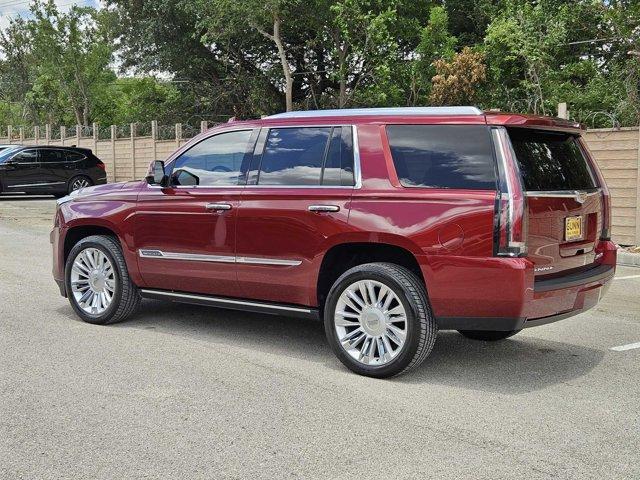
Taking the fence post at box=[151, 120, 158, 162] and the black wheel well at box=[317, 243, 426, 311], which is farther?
the fence post at box=[151, 120, 158, 162]

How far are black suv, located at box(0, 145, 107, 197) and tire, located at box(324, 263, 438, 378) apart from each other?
1886 centimetres

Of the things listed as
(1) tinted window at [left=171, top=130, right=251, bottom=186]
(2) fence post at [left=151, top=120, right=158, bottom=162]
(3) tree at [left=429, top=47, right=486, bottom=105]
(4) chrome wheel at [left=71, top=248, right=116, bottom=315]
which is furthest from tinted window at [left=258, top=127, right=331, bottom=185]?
(2) fence post at [left=151, top=120, right=158, bottom=162]

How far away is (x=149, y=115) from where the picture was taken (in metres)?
38.7

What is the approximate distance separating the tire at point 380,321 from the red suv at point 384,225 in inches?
0.4

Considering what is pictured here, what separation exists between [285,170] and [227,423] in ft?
7.12

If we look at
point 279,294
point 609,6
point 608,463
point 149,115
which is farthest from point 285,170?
point 149,115

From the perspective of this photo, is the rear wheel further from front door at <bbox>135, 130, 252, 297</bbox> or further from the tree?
front door at <bbox>135, 130, 252, 297</bbox>

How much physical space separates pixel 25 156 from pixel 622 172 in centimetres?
1664

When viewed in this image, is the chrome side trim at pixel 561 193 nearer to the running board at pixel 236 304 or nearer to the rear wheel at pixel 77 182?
the running board at pixel 236 304

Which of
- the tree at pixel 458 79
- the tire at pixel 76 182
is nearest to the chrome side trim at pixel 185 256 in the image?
the tire at pixel 76 182

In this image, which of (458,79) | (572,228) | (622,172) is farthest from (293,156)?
(458,79)

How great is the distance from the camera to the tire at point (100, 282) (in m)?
6.71

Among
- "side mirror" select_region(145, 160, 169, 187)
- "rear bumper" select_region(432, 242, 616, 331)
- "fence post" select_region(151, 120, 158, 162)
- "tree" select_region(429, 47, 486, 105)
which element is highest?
"tree" select_region(429, 47, 486, 105)

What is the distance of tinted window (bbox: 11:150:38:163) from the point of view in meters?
22.0
